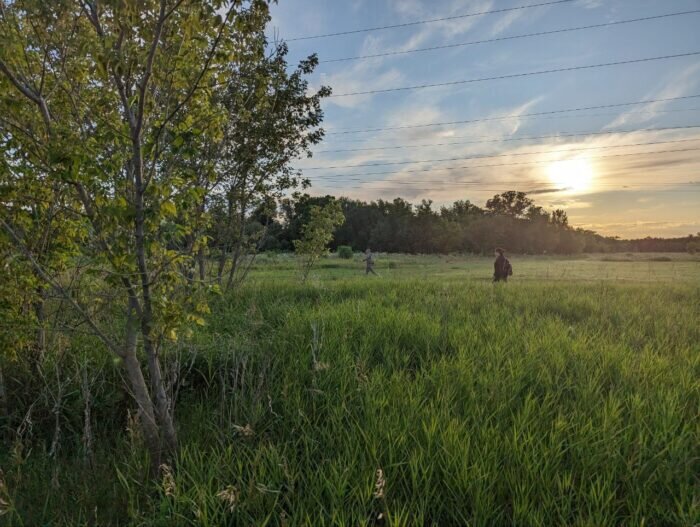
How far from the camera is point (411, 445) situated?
113 inches

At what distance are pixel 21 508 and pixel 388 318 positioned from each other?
15.8ft

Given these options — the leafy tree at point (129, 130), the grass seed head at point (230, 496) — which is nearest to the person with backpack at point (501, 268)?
the leafy tree at point (129, 130)

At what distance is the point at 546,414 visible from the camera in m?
3.31

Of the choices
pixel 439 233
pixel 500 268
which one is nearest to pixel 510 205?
pixel 439 233

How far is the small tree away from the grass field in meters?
8.51

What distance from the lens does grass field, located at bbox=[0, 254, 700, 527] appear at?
2344mm

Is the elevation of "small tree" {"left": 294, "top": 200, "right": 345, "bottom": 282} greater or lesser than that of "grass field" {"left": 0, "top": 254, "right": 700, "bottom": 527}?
greater

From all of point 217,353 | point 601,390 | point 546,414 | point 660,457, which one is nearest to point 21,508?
point 217,353

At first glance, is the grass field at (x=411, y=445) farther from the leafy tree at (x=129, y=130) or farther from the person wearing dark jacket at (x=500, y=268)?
the person wearing dark jacket at (x=500, y=268)

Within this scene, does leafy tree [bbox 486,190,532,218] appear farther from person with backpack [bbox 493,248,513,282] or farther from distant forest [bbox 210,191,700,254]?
person with backpack [bbox 493,248,513,282]

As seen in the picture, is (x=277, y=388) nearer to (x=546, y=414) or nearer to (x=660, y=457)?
(x=546, y=414)

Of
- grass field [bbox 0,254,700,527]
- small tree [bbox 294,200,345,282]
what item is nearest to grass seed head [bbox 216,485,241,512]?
grass field [bbox 0,254,700,527]

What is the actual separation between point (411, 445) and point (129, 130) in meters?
3.13

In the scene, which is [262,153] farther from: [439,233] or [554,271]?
[439,233]
